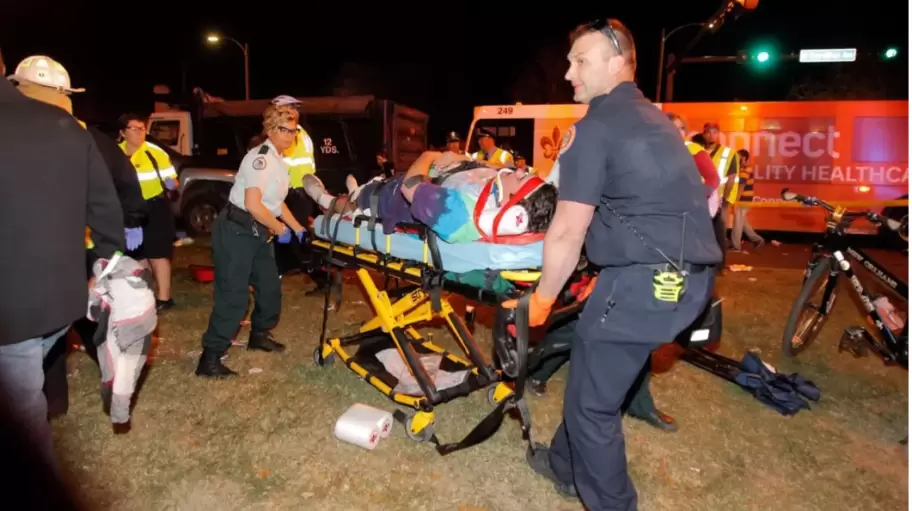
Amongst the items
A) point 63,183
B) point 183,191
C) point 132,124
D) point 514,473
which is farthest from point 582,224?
point 183,191

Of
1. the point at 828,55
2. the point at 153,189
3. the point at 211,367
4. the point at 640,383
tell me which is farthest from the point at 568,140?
the point at 828,55

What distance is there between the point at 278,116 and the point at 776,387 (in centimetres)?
375

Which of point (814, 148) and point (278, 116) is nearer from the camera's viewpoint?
point (278, 116)

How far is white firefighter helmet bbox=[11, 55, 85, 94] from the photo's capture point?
3.09m

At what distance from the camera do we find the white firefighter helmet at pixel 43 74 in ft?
10.1

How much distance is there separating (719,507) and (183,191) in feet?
34.2

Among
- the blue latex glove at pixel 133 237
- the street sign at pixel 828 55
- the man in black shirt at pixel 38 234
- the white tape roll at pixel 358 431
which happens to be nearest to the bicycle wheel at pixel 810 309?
the white tape roll at pixel 358 431

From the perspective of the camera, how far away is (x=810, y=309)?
5.04 meters

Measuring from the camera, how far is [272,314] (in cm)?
489

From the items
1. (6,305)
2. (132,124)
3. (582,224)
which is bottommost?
(6,305)

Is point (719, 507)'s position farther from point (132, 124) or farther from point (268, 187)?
point (132, 124)

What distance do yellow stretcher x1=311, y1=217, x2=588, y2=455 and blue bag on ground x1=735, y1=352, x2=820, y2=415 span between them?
65.3 inches

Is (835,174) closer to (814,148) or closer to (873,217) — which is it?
(814,148)

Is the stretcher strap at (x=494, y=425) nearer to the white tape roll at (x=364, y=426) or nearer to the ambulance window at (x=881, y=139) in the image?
the white tape roll at (x=364, y=426)
